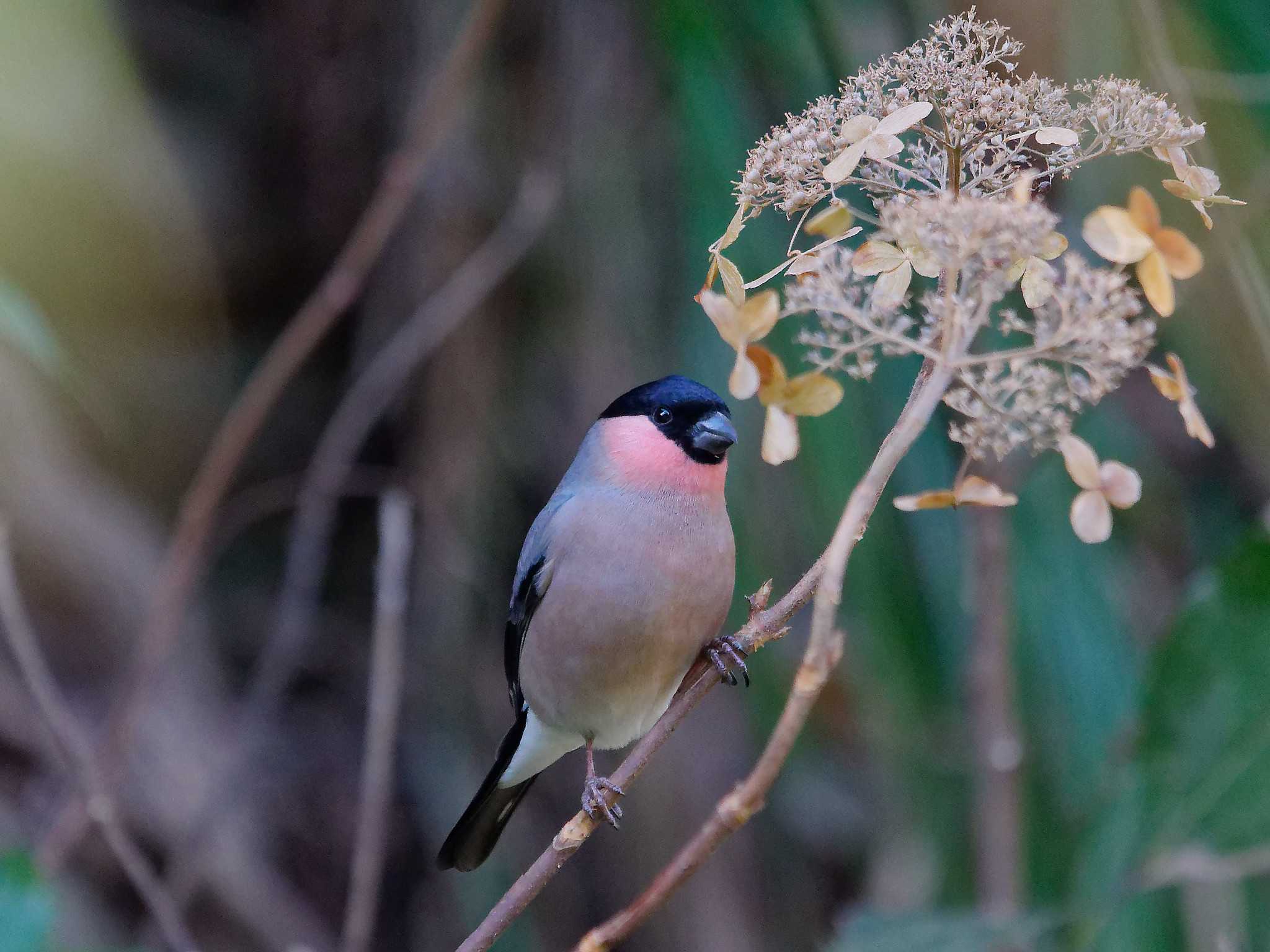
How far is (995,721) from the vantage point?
2.45 metres

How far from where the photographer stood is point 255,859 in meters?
3.50

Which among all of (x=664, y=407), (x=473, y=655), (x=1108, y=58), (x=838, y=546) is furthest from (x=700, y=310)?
(x=838, y=546)

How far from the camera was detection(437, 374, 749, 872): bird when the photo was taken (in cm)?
197

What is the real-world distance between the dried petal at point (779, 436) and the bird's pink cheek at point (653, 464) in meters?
1.12

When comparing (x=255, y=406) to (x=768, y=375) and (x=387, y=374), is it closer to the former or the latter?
(x=387, y=374)

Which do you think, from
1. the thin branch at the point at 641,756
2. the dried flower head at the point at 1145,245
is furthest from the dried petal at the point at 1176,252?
the thin branch at the point at 641,756

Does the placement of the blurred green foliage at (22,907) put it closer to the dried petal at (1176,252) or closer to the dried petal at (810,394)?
the dried petal at (810,394)

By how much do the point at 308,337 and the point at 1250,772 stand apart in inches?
76.4

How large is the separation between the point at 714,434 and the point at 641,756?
0.82 metres

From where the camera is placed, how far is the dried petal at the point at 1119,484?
91 centimetres

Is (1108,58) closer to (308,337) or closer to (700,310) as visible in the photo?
(700,310)

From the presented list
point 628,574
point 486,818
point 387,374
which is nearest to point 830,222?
point 628,574

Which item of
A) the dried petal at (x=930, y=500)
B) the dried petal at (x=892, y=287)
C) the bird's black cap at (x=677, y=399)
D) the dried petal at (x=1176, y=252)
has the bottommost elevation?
the bird's black cap at (x=677, y=399)

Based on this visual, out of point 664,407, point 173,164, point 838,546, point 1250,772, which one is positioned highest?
point 173,164
